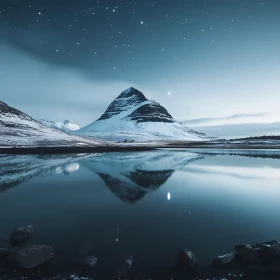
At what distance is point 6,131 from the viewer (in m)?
139

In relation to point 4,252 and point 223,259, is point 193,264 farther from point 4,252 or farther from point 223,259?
point 4,252

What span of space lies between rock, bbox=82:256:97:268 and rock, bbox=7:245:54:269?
1.49 m

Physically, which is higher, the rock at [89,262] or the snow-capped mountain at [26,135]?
the snow-capped mountain at [26,135]

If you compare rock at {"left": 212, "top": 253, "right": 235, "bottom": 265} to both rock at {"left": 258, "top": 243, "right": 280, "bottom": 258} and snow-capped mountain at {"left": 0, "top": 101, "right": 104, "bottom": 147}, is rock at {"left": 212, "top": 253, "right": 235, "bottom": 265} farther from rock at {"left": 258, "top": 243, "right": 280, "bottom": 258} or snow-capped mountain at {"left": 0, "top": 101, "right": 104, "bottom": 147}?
snow-capped mountain at {"left": 0, "top": 101, "right": 104, "bottom": 147}

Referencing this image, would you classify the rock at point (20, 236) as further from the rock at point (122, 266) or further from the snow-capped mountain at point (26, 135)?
the snow-capped mountain at point (26, 135)

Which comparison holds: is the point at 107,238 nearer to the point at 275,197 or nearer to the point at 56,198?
the point at 56,198

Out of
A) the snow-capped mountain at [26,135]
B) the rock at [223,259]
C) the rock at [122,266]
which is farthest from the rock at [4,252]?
the snow-capped mountain at [26,135]

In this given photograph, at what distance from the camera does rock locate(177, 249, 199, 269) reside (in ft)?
29.5

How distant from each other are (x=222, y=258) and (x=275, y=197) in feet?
44.6

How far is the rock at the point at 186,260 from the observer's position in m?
8.98

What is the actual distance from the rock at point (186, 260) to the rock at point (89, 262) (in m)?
3.25

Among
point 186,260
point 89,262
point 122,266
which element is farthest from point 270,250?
point 89,262

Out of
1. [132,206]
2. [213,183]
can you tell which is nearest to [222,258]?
[132,206]

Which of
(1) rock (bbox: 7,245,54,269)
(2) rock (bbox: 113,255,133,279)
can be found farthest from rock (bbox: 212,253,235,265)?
(1) rock (bbox: 7,245,54,269)
